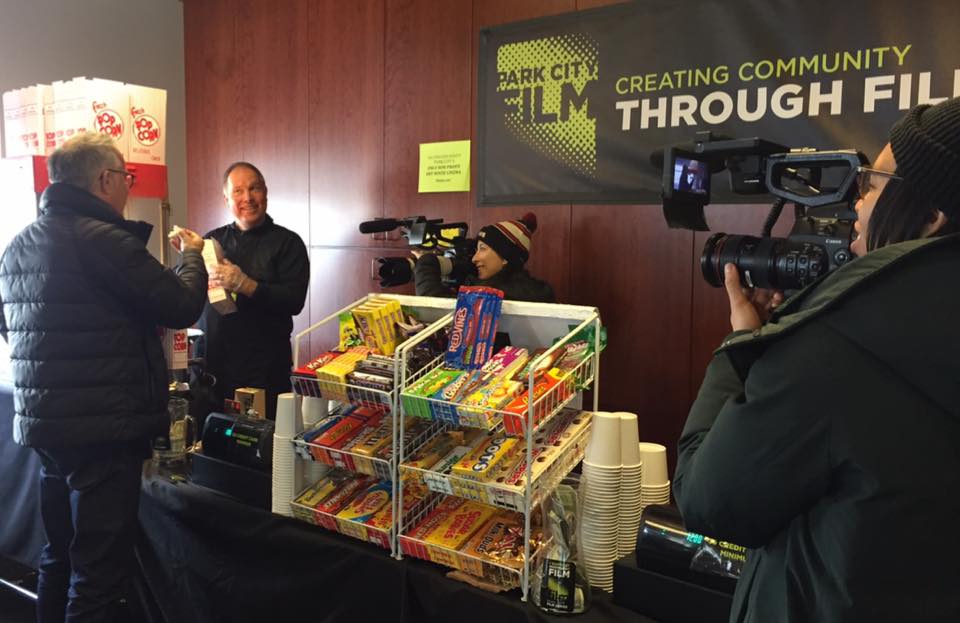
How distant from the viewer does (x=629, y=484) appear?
1.38 metres

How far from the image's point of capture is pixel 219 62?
387 cm

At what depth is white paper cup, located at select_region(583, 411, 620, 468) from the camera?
1341mm

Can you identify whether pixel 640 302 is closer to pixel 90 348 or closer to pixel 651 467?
pixel 651 467

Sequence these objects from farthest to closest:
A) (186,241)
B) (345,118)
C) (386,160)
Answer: (345,118)
(386,160)
(186,241)

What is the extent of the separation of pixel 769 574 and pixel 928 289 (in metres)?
0.34

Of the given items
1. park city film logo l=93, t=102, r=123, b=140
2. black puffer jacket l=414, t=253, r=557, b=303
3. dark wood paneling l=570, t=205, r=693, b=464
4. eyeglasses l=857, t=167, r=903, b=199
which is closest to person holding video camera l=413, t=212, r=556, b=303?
black puffer jacket l=414, t=253, r=557, b=303

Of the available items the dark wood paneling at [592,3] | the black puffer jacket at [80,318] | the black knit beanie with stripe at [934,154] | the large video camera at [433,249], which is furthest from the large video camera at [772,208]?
the dark wood paneling at [592,3]

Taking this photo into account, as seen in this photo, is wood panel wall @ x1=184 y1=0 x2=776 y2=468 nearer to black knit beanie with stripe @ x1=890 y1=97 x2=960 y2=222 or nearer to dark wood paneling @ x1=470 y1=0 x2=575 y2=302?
dark wood paneling @ x1=470 y1=0 x2=575 y2=302

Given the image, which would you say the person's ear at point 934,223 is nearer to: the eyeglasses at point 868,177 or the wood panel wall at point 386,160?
the eyeglasses at point 868,177

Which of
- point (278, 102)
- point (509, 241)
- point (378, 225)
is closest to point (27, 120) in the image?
point (278, 102)

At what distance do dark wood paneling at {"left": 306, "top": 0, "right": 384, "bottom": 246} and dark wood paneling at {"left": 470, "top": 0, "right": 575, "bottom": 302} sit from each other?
1.98ft

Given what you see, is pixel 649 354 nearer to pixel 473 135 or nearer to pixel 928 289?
pixel 473 135

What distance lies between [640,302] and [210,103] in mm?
2717

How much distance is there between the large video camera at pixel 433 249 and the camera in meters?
2.21
